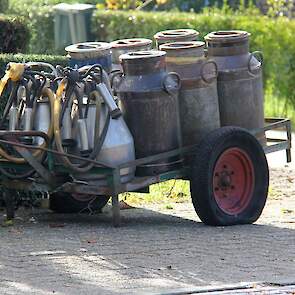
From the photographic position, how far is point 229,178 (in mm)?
9227

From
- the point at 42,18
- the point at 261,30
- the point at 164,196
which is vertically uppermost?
the point at 42,18

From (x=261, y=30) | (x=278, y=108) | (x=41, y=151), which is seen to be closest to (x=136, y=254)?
(x=41, y=151)

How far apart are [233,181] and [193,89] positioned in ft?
2.65

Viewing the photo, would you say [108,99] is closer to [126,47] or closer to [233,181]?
[126,47]

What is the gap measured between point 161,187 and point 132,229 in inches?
99.1

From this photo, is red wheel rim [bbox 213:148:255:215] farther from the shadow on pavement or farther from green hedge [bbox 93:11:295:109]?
green hedge [bbox 93:11:295:109]

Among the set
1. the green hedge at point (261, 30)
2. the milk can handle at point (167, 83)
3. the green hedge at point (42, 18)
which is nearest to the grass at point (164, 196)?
the milk can handle at point (167, 83)

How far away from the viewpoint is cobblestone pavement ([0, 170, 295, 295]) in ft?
23.9

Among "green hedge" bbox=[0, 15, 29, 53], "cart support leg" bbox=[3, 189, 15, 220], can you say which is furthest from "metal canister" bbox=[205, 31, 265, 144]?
"green hedge" bbox=[0, 15, 29, 53]

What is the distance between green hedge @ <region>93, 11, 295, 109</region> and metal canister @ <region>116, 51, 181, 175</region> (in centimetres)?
805

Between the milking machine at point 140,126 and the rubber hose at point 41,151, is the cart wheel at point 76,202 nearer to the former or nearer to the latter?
the milking machine at point 140,126

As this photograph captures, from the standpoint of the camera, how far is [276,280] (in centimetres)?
A: 742

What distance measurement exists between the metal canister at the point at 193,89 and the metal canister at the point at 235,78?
0.30m

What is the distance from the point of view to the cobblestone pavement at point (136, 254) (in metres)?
7.28
